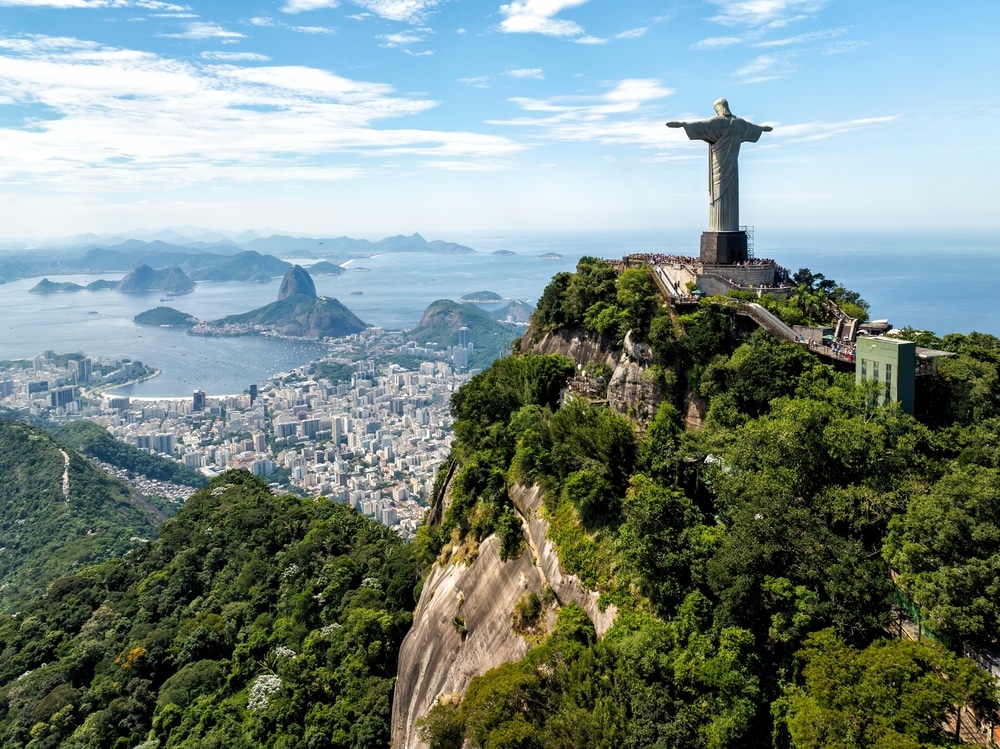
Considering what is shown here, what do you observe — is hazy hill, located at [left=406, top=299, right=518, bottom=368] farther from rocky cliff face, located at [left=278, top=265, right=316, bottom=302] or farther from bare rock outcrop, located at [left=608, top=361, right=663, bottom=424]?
bare rock outcrop, located at [left=608, top=361, right=663, bottom=424]

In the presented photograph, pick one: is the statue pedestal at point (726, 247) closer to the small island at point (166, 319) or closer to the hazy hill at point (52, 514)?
the hazy hill at point (52, 514)

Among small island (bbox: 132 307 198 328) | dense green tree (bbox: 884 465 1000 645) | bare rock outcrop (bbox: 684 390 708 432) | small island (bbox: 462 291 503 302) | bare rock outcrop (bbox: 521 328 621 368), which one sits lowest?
small island (bbox: 132 307 198 328)

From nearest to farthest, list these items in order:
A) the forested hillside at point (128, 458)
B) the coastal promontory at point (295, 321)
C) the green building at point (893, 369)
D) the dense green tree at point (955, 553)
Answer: the dense green tree at point (955, 553), the green building at point (893, 369), the forested hillside at point (128, 458), the coastal promontory at point (295, 321)

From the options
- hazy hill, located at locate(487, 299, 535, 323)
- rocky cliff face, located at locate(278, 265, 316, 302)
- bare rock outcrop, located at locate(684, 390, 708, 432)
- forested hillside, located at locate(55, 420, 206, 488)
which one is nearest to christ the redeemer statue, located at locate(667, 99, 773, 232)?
bare rock outcrop, located at locate(684, 390, 708, 432)

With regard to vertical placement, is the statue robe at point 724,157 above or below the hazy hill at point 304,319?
above

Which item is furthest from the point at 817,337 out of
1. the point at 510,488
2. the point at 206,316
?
the point at 206,316

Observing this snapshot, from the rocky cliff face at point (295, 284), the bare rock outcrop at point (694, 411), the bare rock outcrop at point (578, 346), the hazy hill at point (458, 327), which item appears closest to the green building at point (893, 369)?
the bare rock outcrop at point (694, 411)
